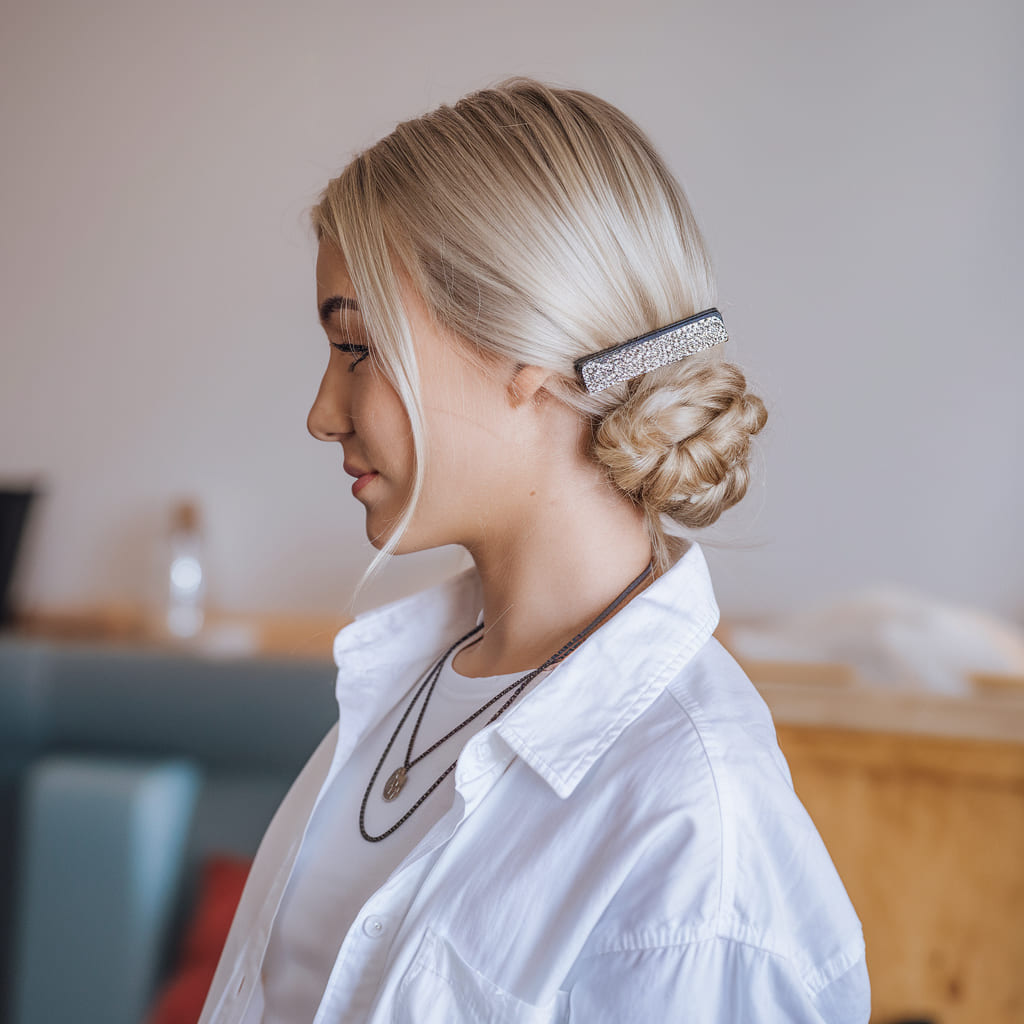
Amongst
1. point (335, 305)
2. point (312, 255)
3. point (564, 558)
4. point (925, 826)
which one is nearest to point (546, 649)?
point (564, 558)

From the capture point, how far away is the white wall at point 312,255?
1.65m

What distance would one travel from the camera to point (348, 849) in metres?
0.76

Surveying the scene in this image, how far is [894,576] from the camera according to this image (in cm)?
169

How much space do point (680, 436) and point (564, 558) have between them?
0.12 metres

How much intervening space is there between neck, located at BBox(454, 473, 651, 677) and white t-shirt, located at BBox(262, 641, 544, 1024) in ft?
0.15

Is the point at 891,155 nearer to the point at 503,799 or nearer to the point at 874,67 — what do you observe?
the point at 874,67

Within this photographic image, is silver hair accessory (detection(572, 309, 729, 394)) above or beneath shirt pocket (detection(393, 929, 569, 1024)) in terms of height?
above

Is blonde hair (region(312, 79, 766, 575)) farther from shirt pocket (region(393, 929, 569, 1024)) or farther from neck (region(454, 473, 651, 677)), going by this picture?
shirt pocket (region(393, 929, 569, 1024))

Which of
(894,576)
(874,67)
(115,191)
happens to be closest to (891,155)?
(874,67)

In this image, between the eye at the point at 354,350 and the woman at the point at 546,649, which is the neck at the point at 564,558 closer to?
the woman at the point at 546,649

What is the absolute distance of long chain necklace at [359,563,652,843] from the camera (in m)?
0.72

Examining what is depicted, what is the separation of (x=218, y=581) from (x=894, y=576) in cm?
139

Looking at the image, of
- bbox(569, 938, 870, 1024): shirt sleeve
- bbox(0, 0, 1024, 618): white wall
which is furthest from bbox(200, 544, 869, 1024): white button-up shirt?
bbox(0, 0, 1024, 618): white wall

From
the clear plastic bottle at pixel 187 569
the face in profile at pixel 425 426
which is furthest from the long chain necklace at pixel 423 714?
the clear plastic bottle at pixel 187 569
